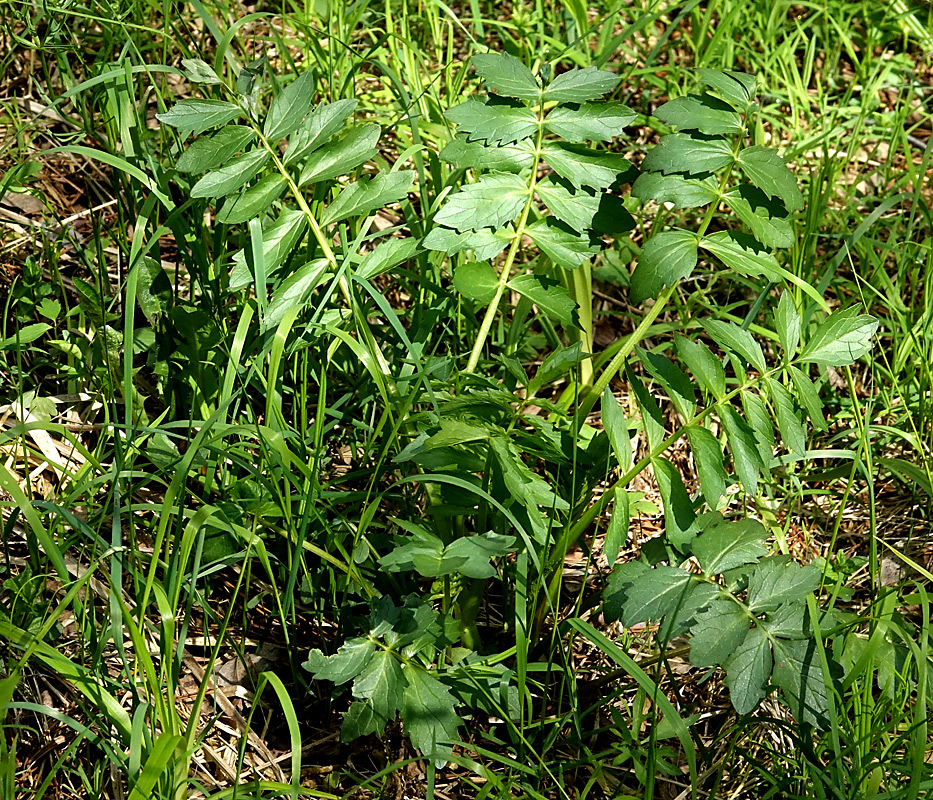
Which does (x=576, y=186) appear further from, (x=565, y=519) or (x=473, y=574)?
(x=473, y=574)

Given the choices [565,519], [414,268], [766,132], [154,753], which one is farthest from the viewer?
[766,132]

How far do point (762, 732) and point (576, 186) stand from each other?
112cm

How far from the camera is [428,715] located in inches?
64.3

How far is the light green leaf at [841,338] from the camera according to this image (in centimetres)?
178

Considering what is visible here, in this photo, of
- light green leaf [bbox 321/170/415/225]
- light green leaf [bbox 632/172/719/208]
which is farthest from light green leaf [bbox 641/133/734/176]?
light green leaf [bbox 321/170/415/225]

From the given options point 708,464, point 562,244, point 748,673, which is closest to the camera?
point 748,673

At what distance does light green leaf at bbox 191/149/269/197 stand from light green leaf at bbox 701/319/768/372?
0.88 meters

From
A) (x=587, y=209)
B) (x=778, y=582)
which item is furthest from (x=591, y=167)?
(x=778, y=582)

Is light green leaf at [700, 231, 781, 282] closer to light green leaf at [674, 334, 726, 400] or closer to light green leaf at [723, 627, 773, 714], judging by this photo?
light green leaf at [674, 334, 726, 400]

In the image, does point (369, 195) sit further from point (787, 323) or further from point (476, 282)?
point (787, 323)

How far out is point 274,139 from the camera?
6.08 feet

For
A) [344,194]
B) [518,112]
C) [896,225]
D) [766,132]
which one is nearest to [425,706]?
[344,194]

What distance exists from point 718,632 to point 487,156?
96 centimetres

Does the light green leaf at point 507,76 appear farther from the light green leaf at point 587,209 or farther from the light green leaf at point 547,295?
the light green leaf at point 547,295
